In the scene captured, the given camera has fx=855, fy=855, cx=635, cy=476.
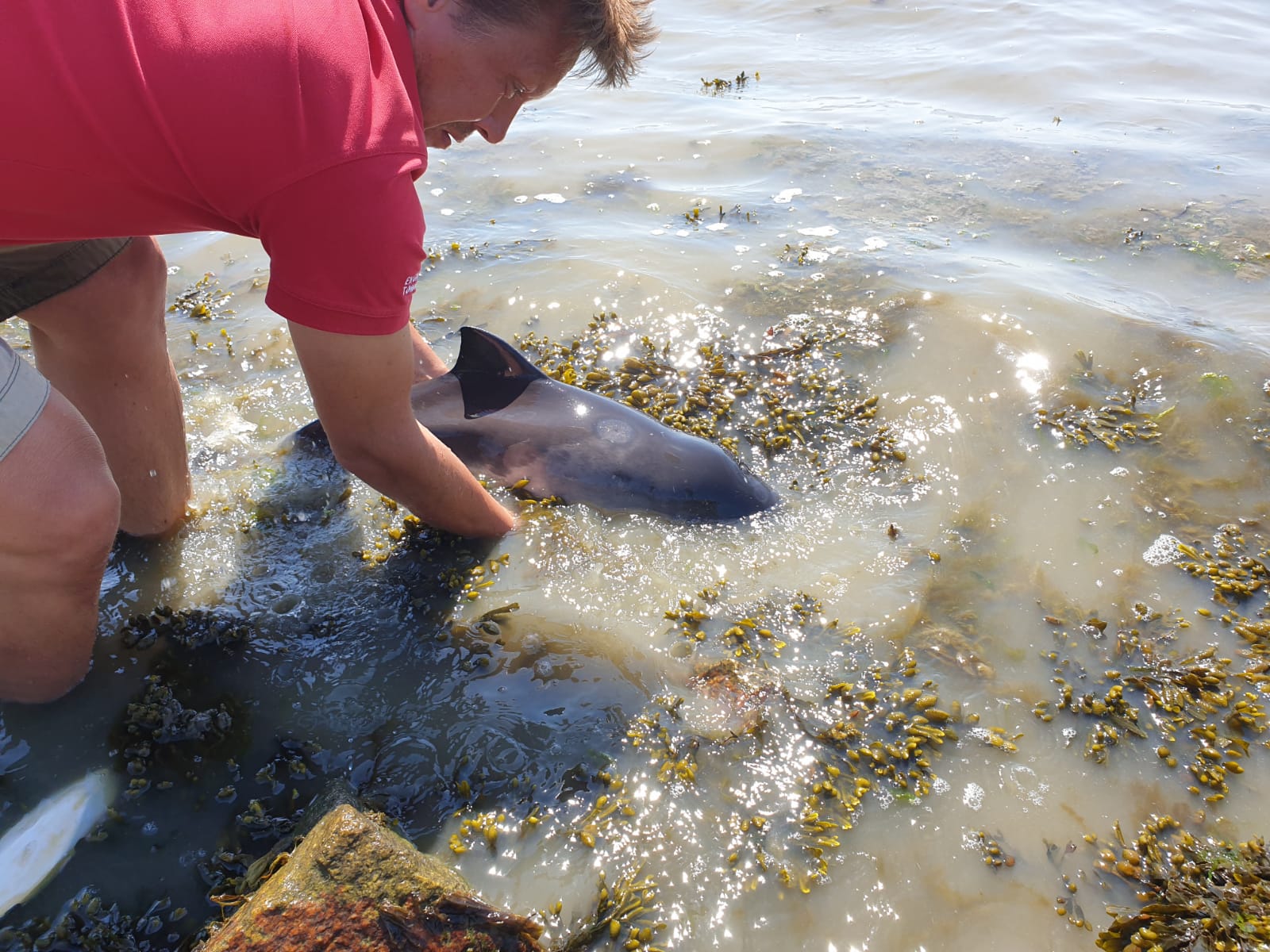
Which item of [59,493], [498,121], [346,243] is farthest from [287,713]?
[498,121]

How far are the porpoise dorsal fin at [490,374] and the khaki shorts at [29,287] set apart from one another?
168 cm

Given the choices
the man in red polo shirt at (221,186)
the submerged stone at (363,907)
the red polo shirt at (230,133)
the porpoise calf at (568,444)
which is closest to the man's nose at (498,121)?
the man in red polo shirt at (221,186)

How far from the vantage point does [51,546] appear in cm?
272

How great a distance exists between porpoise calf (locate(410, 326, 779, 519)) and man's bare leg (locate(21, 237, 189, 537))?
4.07 ft

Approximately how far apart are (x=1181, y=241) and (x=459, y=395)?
19.0ft

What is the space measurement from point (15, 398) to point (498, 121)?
179 centimetres

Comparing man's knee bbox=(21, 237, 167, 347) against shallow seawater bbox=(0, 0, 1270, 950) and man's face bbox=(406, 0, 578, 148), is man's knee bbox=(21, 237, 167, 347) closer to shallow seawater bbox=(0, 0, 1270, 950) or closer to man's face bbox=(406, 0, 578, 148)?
shallow seawater bbox=(0, 0, 1270, 950)

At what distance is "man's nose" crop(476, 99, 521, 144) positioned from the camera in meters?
3.00

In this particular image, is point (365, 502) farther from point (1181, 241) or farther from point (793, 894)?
point (1181, 241)

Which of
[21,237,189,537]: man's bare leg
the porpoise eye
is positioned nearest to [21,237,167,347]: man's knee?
[21,237,189,537]: man's bare leg

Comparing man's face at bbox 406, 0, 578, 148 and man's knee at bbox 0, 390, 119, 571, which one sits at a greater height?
man's face at bbox 406, 0, 578, 148

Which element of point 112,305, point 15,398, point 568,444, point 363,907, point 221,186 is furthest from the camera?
point 568,444

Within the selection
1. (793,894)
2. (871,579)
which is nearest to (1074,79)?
(871,579)

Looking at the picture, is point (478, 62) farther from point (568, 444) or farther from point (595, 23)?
point (568, 444)
